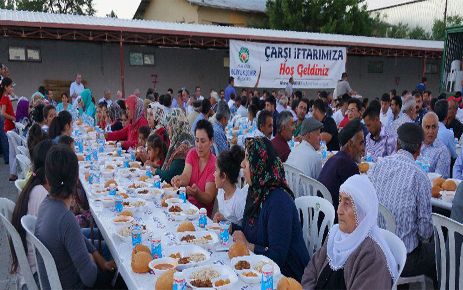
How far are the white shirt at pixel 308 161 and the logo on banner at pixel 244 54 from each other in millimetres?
9851

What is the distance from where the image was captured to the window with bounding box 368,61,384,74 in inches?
745

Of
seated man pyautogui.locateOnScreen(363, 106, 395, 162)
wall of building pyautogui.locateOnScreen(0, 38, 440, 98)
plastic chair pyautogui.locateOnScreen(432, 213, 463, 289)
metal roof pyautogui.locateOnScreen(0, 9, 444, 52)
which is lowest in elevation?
plastic chair pyautogui.locateOnScreen(432, 213, 463, 289)

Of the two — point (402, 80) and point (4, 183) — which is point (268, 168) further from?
point (402, 80)

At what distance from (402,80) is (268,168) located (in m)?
19.0

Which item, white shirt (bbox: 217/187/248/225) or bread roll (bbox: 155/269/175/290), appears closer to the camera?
bread roll (bbox: 155/269/175/290)

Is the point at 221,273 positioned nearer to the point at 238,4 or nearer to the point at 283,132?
the point at 283,132

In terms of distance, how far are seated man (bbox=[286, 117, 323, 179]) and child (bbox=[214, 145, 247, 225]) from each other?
4.23 feet

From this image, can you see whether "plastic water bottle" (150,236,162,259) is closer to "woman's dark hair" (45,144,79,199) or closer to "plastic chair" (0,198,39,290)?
"woman's dark hair" (45,144,79,199)

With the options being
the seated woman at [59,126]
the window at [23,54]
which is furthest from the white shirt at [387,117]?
the window at [23,54]

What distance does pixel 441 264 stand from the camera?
2.81 meters

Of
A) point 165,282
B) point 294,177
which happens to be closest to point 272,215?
point 165,282

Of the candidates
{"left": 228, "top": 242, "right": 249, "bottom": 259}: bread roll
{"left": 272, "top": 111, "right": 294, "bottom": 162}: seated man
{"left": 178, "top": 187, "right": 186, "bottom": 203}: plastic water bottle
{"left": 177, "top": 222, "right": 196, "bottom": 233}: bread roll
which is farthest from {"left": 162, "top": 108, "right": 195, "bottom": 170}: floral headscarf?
{"left": 228, "top": 242, "right": 249, "bottom": 259}: bread roll

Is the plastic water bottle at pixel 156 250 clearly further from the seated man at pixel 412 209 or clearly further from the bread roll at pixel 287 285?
the seated man at pixel 412 209

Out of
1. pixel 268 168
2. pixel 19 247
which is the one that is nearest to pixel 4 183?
pixel 19 247
